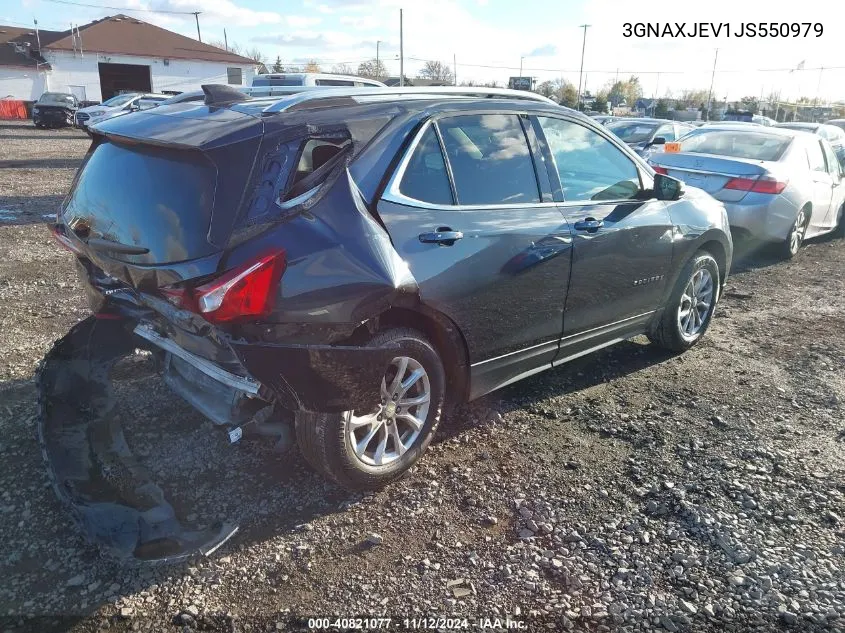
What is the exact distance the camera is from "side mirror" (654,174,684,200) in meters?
4.40

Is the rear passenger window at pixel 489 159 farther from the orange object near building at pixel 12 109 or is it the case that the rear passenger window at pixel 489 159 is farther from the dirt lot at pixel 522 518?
the orange object near building at pixel 12 109

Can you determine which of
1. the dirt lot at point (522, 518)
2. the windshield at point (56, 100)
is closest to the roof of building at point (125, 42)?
the windshield at point (56, 100)

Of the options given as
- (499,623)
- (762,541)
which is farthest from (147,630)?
(762,541)

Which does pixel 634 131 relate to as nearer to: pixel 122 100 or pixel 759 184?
pixel 759 184

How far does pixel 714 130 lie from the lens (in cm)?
913

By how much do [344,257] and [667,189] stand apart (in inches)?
107

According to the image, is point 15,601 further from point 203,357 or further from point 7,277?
point 7,277

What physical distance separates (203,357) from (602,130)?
2.95 metres

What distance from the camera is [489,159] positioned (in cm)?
A: 354

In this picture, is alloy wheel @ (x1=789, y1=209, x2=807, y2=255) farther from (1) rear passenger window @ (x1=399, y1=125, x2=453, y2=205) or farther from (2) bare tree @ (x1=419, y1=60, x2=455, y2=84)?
(2) bare tree @ (x1=419, y1=60, x2=455, y2=84)

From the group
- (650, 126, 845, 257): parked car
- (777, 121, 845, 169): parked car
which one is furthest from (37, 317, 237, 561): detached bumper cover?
(777, 121, 845, 169): parked car

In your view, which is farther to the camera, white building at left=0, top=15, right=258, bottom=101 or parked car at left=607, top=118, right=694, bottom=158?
white building at left=0, top=15, right=258, bottom=101

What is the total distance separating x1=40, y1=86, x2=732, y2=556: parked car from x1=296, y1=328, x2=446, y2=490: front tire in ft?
0.04

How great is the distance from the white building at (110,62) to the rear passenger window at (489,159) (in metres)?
42.0
